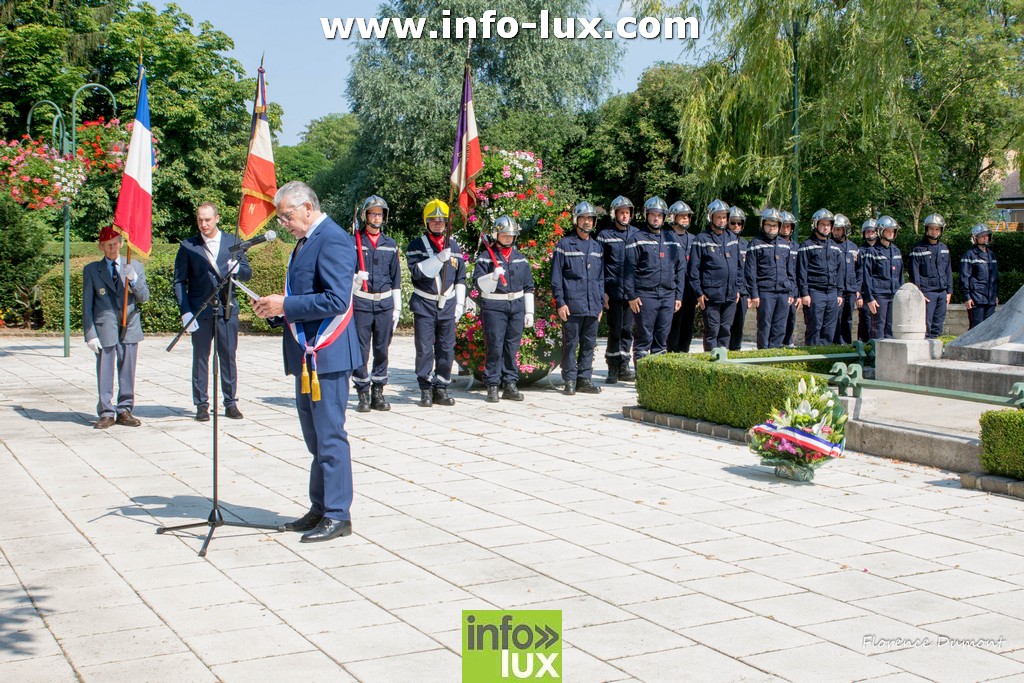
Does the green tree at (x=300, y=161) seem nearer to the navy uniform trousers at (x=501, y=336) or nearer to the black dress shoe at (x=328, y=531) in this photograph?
the navy uniform trousers at (x=501, y=336)

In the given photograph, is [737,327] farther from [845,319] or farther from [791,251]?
[845,319]

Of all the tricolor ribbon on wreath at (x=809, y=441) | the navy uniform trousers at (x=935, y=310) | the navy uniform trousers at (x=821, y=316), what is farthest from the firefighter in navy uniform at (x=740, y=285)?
the tricolor ribbon on wreath at (x=809, y=441)

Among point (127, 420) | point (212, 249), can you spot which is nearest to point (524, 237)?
point (212, 249)

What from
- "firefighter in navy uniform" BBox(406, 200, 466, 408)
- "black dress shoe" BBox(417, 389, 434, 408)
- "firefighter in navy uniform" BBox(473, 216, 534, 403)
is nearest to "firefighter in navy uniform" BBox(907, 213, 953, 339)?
"firefighter in navy uniform" BBox(473, 216, 534, 403)

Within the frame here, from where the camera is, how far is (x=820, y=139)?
22297 mm

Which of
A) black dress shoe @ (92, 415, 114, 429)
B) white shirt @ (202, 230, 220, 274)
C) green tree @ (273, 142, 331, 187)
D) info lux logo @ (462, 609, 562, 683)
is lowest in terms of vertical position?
info lux logo @ (462, 609, 562, 683)

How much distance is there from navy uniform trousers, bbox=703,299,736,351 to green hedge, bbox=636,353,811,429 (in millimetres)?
3462

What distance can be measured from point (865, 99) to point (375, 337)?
13.4 meters

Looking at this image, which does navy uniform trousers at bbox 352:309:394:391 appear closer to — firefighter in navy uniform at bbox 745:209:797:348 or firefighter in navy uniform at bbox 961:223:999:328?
firefighter in navy uniform at bbox 745:209:797:348

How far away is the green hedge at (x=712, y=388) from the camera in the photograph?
32.7 ft

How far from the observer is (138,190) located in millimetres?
10477

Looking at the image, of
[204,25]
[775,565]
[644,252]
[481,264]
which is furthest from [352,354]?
[204,25]

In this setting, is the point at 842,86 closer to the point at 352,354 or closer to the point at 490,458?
the point at 490,458

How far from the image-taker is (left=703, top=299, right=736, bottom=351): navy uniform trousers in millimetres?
15156
